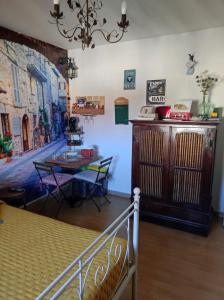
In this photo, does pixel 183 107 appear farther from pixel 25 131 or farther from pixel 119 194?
pixel 25 131

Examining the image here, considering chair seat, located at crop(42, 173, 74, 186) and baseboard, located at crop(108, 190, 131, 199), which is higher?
chair seat, located at crop(42, 173, 74, 186)

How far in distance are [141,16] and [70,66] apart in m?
1.70

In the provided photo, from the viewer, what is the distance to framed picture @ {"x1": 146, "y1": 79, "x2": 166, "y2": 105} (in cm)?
323

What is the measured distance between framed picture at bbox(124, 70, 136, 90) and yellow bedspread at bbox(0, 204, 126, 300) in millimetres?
2391

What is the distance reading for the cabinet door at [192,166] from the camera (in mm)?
2508

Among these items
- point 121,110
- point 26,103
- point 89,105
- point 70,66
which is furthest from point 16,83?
point 121,110

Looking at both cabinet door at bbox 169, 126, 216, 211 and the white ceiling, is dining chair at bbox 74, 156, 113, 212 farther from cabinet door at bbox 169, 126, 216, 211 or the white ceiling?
the white ceiling

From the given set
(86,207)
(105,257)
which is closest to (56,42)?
(86,207)

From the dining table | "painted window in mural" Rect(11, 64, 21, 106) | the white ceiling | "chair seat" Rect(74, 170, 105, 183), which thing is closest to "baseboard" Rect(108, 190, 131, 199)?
"chair seat" Rect(74, 170, 105, 183)

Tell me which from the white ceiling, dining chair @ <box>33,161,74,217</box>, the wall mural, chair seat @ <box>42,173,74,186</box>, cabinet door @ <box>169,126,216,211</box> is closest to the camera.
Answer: the white ceiling

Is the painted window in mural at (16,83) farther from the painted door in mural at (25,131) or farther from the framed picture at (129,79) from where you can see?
the framed picture at (129,79)

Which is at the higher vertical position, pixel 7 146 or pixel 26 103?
pixel 26 103

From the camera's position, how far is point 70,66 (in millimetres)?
3787

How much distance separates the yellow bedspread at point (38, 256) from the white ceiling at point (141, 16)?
2.05 m
